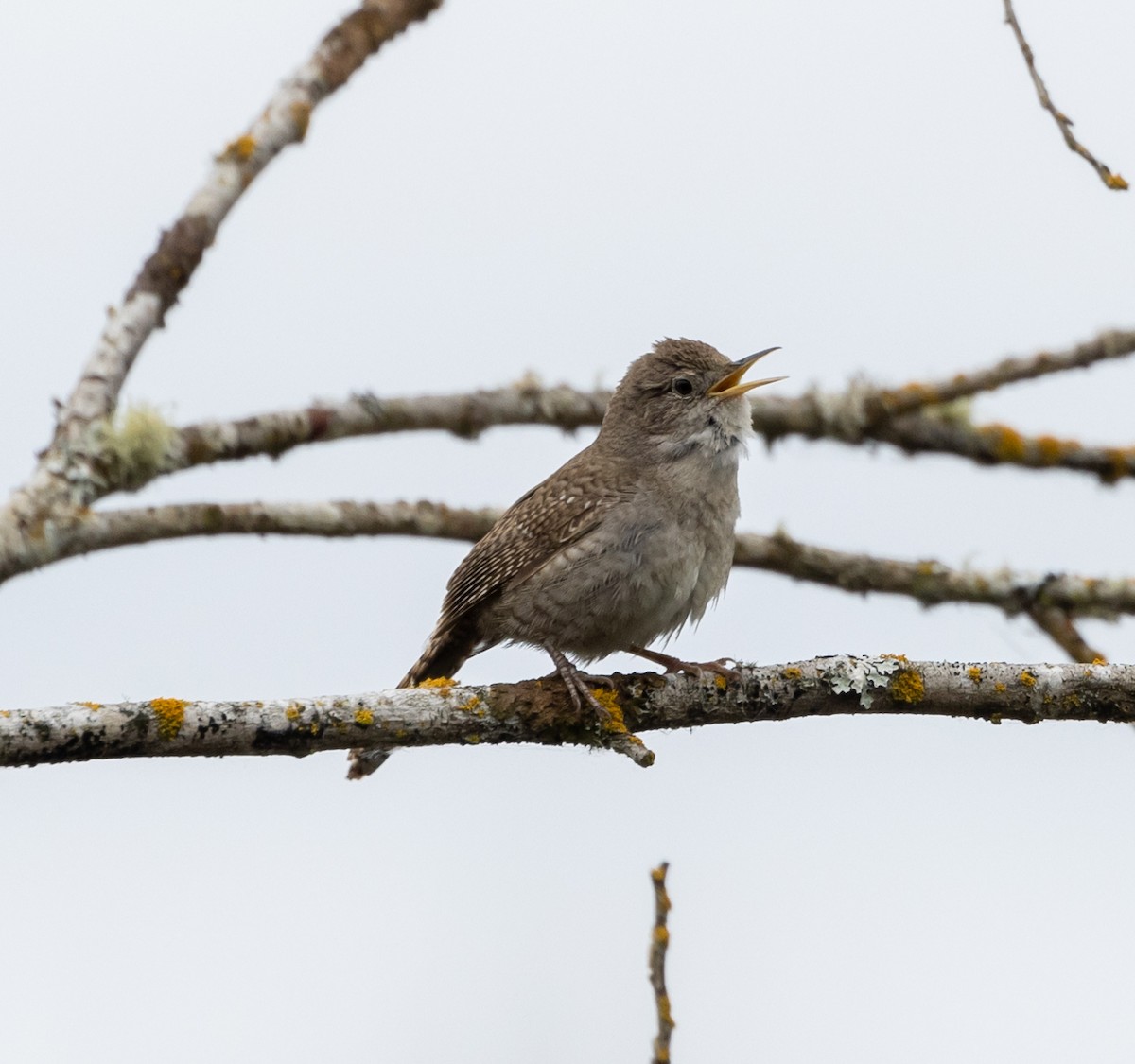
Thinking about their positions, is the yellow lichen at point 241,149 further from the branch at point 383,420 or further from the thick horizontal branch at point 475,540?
the thick horizontal branch at point 475,540

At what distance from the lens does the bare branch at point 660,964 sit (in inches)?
131

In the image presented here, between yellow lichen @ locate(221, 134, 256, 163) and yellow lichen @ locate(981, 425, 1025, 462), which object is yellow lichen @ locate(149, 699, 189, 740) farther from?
yellow lichen @ locate(981, 425, 1025, 462)

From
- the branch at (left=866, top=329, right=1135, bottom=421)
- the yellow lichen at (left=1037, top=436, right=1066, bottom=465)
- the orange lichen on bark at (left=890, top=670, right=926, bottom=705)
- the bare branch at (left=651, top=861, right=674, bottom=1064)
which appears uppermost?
the branch at (left=866, top=329, right=1135, bottom=421)

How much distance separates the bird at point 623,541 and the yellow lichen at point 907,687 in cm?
67

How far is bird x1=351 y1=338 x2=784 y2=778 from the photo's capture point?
5180 millimetres

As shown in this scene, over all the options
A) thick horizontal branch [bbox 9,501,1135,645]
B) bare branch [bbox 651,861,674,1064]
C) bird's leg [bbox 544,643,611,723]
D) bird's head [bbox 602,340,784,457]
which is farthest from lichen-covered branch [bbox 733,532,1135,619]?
bare branch [bbox 651,861,674,1064]

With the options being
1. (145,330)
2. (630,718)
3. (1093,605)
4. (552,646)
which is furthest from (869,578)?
(145,330)

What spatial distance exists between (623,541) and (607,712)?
0.99 metres

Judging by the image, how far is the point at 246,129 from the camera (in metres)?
6.45

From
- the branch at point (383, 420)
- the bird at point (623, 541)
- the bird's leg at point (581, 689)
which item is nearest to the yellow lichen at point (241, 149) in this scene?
the branch at point (383, 420)

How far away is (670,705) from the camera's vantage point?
178 inches

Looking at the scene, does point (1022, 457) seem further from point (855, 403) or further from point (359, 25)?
point (359, 25)

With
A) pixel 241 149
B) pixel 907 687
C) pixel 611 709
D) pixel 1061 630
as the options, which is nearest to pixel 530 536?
pixel 611 709

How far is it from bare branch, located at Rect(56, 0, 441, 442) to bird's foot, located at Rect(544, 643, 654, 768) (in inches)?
94.6
